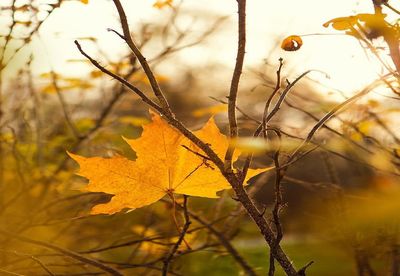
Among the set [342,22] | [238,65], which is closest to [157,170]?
[238,65]

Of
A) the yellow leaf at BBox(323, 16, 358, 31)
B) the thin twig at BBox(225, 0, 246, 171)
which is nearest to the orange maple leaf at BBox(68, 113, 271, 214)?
the thin twig at BBox(225, 0, 246, 171)

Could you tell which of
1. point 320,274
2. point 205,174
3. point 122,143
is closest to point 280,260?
point 205,174

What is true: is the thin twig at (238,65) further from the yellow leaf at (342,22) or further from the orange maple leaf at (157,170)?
the yellow leaf at (342,22)

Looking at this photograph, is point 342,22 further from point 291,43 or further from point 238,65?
point 238,65

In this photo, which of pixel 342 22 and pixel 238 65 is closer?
pixel 238 65

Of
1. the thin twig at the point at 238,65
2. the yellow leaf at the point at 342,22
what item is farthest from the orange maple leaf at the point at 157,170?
the yellow leaf at the point at 342,22

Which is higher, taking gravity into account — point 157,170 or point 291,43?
point 291,43

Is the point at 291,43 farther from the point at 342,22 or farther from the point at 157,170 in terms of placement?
the point at 157,170
